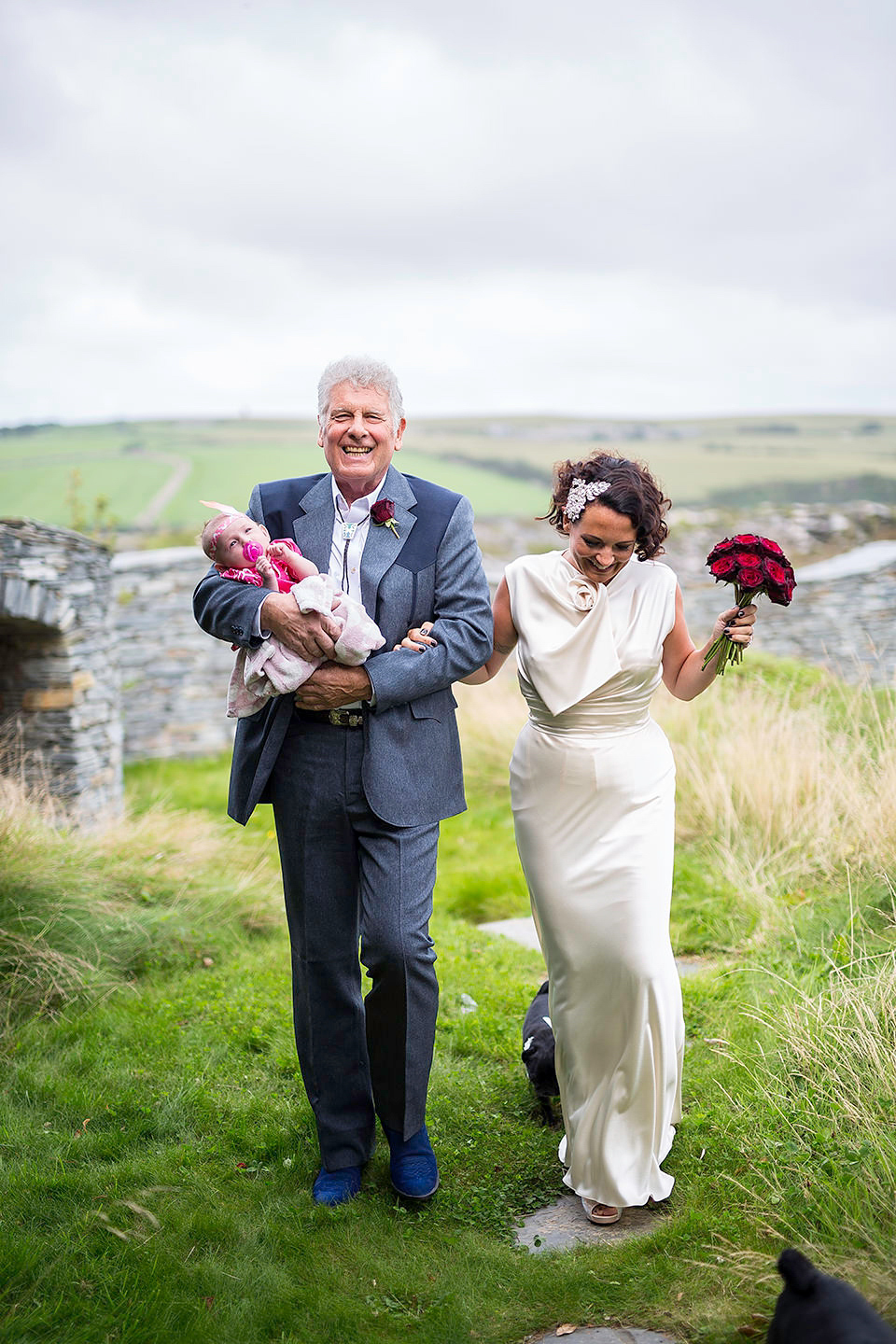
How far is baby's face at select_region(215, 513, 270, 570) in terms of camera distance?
2.92m

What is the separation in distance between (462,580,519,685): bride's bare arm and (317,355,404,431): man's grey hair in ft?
2.21

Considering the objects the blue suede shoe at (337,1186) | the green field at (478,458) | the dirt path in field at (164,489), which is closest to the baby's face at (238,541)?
the blue suede shoe at (337,1186)

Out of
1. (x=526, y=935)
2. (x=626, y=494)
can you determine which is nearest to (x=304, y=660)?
(x=626, y=494)

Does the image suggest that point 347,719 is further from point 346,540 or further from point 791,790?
point 791,790

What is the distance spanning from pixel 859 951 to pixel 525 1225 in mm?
2078

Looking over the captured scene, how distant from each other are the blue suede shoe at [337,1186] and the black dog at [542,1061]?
0.74m

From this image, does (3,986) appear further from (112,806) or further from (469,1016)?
(112,806)

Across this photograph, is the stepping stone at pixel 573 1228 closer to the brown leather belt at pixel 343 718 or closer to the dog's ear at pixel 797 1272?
A: the dog's ear at pixel 797 1272

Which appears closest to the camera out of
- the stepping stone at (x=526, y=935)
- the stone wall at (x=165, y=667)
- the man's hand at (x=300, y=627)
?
the man's hand at (x=300, y=627)

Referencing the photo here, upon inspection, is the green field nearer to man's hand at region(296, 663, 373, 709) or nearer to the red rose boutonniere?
the red rose boutonniere

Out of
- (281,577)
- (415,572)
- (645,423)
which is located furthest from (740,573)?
(645,423)

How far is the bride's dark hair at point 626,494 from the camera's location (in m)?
3.02

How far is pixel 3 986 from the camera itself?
15.2ft

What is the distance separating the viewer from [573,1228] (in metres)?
2.98
